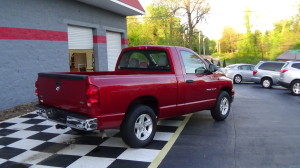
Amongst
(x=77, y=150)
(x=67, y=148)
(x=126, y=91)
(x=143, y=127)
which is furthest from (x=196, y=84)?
(x=67, y=148)

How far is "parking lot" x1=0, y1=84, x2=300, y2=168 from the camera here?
174 inches

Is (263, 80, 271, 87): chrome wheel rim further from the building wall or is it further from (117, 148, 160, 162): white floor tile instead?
(117, 148, 160, 162): white floor tile

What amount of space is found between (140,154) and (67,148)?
4.61 ft

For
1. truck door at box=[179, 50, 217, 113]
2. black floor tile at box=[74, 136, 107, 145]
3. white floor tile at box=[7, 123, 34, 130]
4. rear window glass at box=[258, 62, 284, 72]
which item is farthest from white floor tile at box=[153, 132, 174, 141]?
rear window glass at box=[258, 62, 284, 72]

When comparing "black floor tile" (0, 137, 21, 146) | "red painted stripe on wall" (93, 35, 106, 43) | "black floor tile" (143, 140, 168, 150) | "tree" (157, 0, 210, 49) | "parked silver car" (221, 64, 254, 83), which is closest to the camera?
"black floor tile" (143, 140, 168, 150)

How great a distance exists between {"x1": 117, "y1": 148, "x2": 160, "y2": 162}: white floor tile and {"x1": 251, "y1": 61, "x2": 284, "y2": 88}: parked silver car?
13773mm

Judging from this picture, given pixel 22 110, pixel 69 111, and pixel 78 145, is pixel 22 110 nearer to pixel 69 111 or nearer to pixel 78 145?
pixel 78 145

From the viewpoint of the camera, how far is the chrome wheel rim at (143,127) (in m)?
5.04

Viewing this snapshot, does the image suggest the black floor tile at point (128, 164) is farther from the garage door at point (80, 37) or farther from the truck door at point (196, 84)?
the garage door at point (80, 37)

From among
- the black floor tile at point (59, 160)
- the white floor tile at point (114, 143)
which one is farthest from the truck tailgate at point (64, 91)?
the white floor tile at point (114, 143)

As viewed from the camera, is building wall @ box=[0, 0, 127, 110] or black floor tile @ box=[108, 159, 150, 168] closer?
black floor tile @ box=[108, 159, 150, 168]

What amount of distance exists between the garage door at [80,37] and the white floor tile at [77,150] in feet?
25.5

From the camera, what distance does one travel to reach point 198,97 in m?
6.33

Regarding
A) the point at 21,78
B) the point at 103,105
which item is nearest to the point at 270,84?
the point at 21,78
